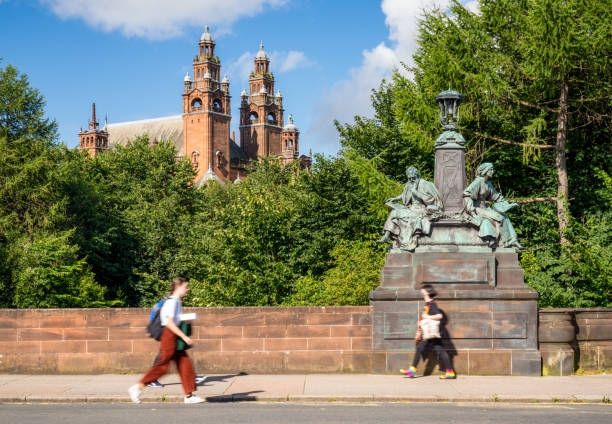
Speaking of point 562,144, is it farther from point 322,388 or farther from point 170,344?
point 170,344

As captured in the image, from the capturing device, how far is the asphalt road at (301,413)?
9039mm

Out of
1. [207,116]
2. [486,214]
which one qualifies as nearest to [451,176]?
[486,214]

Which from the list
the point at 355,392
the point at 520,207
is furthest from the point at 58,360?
the point at 520,207

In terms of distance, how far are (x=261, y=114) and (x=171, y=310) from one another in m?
117

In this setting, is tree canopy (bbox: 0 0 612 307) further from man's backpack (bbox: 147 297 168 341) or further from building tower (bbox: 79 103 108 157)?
building tower (bbox: 79 103 108 157)

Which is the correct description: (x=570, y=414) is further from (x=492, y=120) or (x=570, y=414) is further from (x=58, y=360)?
(x=492, y=120)

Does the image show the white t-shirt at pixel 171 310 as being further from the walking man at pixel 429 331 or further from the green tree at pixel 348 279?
the green tree at pixel 348 279

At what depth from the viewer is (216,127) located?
4323 inches

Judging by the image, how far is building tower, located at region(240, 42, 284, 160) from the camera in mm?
123500

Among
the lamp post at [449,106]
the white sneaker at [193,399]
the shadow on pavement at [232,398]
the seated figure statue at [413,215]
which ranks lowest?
the shadow on pavement at [232,398]

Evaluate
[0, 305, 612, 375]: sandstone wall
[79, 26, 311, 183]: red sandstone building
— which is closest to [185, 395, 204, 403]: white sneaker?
[0, 305, 612, 375]: sandstone wall

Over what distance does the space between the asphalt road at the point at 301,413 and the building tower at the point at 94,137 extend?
392 ft

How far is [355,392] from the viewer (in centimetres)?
1091

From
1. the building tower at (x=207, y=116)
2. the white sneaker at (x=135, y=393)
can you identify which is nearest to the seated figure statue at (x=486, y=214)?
the white sneaker at (x=135, y=393)
